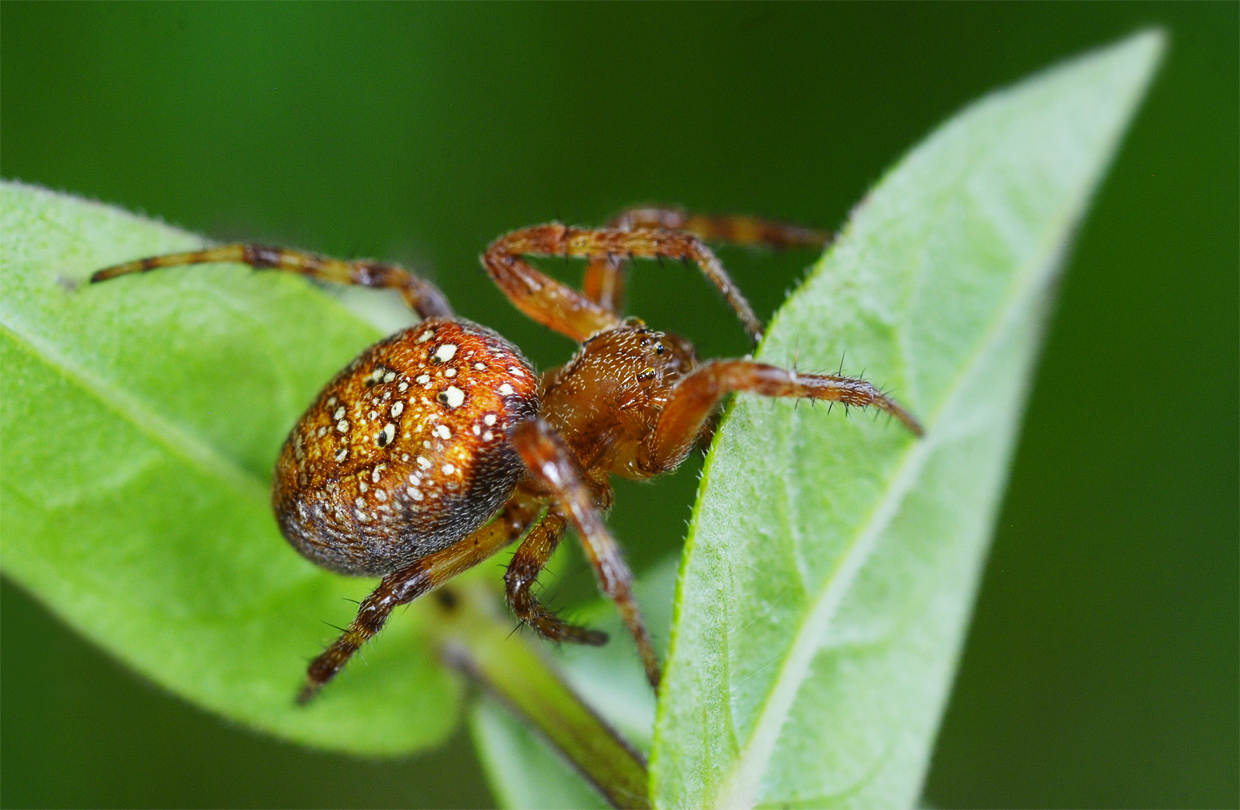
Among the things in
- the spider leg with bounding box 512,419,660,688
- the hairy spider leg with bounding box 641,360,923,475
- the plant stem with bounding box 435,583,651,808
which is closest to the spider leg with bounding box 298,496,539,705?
the plant stem with bounding box 435,583,651,808

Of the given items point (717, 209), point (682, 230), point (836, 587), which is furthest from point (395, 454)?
point (717, 209)

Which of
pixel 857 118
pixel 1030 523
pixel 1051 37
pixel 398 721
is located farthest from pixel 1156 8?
pixel 398 721

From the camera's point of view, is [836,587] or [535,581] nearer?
[836,587]

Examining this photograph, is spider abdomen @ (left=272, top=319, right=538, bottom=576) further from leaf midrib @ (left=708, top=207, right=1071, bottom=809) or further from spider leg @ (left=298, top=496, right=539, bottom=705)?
leaf midrib @ (left=708, top=207, right=1071, bottom=809)

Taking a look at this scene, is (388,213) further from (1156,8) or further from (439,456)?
(1156,8)

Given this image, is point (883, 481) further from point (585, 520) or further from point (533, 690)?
point (533, 690)

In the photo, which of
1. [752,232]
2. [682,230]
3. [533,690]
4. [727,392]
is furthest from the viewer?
[752,232]
